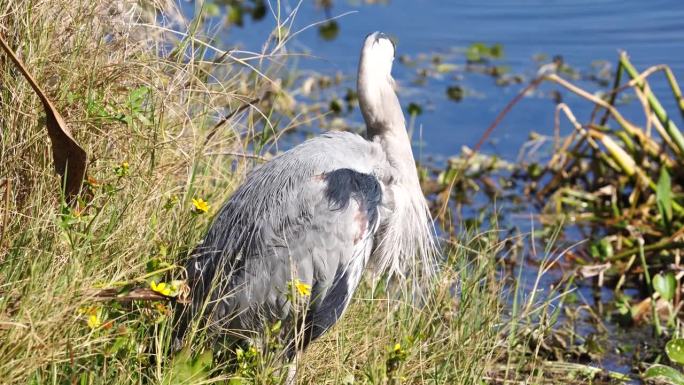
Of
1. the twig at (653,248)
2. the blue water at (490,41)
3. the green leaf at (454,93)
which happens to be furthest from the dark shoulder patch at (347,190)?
the green leaf at (454,93)

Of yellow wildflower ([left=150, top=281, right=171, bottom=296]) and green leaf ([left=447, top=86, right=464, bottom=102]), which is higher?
yellow wildflower ([left=150, top=281, right=171, bottom=296])

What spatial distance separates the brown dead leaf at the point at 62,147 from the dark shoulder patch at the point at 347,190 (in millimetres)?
867

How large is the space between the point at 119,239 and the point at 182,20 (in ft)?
3.26

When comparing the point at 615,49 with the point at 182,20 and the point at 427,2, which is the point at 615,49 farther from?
the point at 182,20

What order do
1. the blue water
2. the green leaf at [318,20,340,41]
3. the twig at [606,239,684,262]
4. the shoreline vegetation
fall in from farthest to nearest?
the green leaf at [318,20,340,41], the blue water, the twig at [606,239,684,262], the shoreline vegetation

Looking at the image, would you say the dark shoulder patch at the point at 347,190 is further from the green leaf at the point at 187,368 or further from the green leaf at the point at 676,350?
the green leaf at the point at 676,350

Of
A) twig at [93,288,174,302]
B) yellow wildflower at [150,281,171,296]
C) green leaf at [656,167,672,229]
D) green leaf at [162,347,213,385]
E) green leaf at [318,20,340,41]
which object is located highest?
green leaf at [318,20,340,41]

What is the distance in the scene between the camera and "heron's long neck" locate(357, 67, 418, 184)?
3934 mm

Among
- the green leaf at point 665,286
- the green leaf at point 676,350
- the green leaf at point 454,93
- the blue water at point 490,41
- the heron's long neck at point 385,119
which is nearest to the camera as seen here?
the heron's long neck at point 385,119

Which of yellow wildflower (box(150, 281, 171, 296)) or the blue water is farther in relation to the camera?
the blue water

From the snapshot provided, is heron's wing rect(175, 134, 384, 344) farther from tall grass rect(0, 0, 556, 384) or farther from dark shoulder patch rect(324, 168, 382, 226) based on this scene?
tall grass rect(0, 0, 556, 384)

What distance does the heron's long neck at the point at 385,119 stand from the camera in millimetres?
3934

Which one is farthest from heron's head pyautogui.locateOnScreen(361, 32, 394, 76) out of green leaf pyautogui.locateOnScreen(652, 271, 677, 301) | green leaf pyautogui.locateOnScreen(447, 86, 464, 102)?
green leaf pyautogui.locateOnScreen(447, 86, 464, 102)

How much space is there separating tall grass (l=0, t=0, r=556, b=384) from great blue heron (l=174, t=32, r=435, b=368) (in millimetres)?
135
